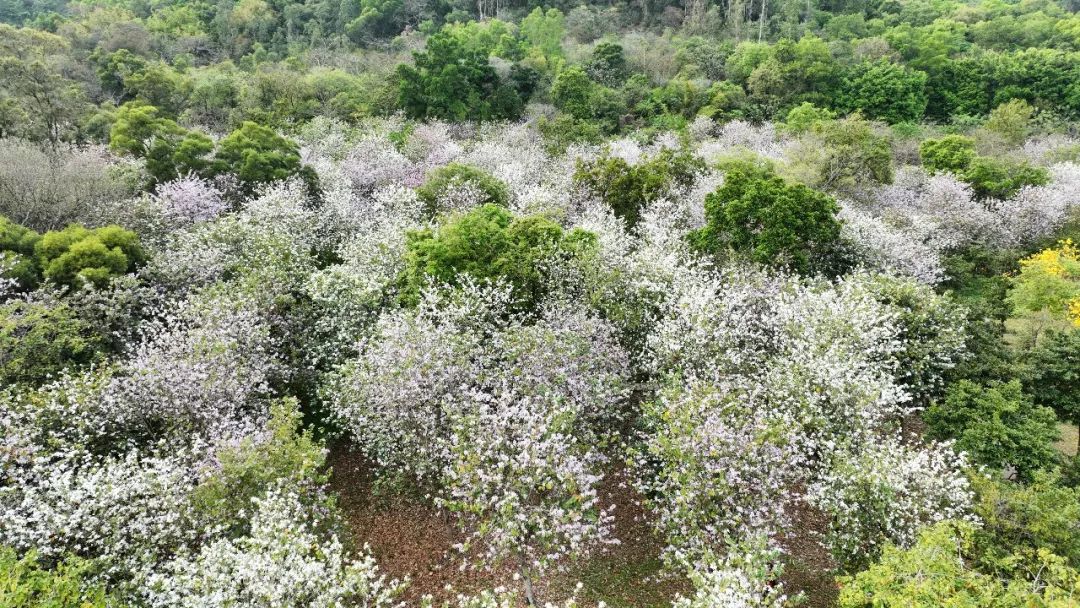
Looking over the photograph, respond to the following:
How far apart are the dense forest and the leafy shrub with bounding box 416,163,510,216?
159 mm

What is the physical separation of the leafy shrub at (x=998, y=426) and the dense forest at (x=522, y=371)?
9cm

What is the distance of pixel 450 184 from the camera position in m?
28.7

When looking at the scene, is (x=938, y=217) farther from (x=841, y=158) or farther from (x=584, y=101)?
(x=584, y=101)

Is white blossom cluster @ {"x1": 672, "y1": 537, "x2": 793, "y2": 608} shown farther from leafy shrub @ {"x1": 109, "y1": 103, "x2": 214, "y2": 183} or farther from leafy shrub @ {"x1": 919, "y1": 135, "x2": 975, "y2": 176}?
leafy shrub @ {"x1": 919, "y1": 135, "x2": 975, "y2": 176}

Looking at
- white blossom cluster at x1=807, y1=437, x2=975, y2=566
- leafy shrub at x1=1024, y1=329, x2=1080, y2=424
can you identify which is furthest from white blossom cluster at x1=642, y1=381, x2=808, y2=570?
leafy shrub at x1=1024, y1=329, x2=1080, y2=424

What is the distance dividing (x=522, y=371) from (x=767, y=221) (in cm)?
1302

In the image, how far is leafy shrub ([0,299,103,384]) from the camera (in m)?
15.1

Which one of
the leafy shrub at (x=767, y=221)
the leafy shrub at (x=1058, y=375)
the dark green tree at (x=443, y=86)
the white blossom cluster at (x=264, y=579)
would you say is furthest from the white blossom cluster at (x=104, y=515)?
the dark green tree at (x=443, y=86)

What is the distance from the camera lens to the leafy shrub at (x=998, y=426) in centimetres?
1498

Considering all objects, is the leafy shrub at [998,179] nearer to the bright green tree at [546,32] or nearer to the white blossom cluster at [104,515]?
the white blossom cluster at [104,515]

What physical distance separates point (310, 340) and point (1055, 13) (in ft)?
305

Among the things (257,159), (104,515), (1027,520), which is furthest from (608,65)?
(104,515)

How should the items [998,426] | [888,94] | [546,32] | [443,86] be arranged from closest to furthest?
[998,426], [443,86], [888,94], [546,32]

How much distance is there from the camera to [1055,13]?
69.3 m
